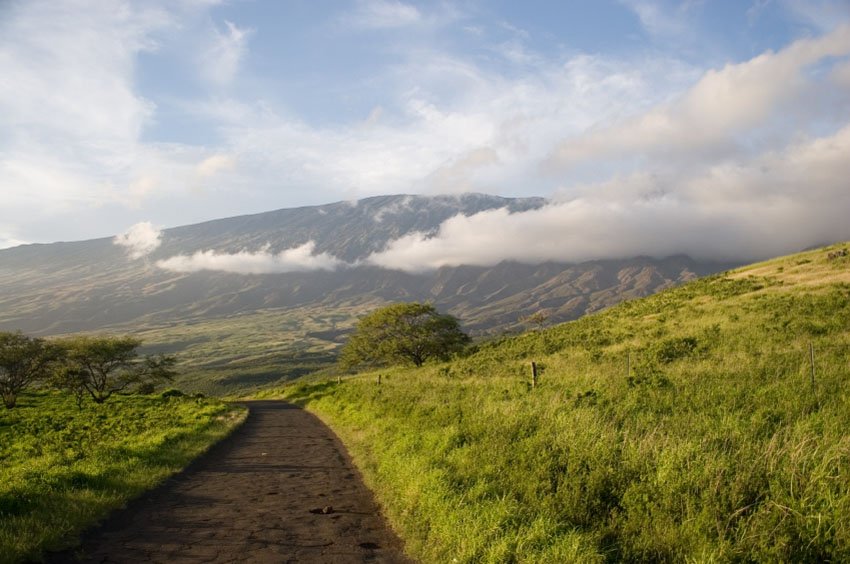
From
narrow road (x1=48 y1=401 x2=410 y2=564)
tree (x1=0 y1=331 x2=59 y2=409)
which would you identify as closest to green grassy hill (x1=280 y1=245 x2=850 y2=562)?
narrow road (x1=48 y1=401 x2=410 y2=564)

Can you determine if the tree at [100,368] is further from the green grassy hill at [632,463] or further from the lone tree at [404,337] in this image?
the green grassy hill at [632,463]

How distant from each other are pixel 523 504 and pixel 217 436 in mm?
14828

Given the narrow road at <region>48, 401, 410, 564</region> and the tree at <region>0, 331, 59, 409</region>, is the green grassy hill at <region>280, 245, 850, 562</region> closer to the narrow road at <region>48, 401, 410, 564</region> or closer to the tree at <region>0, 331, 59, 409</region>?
the narrow road at <region>48, 401, 410, 564</region>

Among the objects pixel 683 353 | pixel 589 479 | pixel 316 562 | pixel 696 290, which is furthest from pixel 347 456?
pixel 696 290

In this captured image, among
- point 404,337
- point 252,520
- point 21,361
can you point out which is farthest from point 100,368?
point 252,520

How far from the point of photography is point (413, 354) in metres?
58.8

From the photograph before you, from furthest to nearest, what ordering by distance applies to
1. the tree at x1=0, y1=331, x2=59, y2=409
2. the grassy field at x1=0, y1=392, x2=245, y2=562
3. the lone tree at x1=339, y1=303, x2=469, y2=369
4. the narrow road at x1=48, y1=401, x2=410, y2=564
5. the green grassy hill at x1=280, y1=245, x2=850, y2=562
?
the lone tree at x1=339, y1=303, x2=469, y2=369 < the tree at x1=0, y1=331, x2=59, y2=409 < the grassy field at x1=0, y1=392, x2=245, y2=562 < the narrow road at x1=48, y1=401, x2=410, y2=564 < the green grassy hill at x1=280, y1=245, x2=850, y2=562

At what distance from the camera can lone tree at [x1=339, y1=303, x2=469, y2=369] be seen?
2307 inches

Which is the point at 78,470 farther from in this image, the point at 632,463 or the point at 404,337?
the point at 404,337

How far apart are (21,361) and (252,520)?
183ft

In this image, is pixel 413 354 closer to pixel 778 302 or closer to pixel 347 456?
pixel 778 302

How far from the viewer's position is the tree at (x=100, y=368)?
4675 cm

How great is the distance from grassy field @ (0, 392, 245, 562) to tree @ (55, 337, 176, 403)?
24936 millimetres

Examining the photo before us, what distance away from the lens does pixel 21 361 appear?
48844 mm
